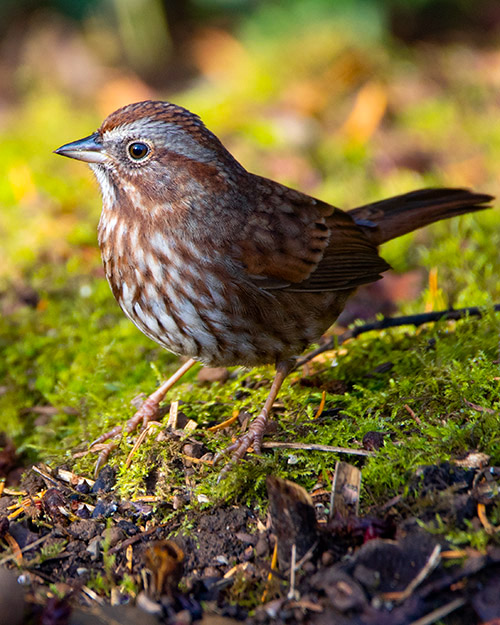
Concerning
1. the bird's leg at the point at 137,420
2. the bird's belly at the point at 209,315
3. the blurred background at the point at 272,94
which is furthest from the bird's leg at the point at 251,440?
the blurred background at the point at 272,94

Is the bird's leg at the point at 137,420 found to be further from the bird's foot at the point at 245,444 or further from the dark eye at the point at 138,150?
the dark eye at the point at 138,150

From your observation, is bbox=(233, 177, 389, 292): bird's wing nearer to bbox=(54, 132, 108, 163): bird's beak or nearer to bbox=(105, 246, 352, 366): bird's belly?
bbox=(105, 246, 352, 366): bird's belly

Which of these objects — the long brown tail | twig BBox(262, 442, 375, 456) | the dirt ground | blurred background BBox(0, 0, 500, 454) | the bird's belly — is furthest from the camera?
blurred background BBox(0, 0, 500, 454)

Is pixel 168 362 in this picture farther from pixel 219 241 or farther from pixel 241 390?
pixel 219 241

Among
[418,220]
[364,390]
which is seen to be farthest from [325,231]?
[364,390]

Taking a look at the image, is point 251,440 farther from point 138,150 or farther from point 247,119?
point 247,119

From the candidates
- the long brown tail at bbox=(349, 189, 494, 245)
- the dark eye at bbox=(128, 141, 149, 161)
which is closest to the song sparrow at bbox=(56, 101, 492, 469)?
the dark eye at bbox=(128, 141, 149, 161)
